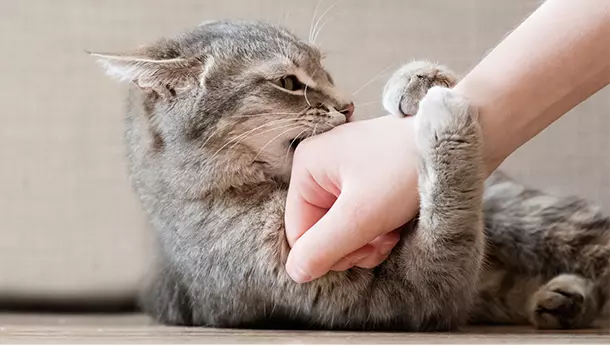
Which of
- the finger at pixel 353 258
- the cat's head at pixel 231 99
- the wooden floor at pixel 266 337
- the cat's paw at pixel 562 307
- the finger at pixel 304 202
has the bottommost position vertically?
the wooden floor at pixel 266 337

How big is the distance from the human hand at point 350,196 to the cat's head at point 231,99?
0.09 meters

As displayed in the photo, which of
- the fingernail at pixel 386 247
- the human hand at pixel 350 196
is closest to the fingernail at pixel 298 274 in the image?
the human hand at pixel 350 196

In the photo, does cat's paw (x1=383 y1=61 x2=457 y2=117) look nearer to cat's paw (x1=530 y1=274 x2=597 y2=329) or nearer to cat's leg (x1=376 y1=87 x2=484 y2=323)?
cat's leg (x1=376 y1=87 x2=484 y2=323)

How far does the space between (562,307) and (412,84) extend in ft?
1.73

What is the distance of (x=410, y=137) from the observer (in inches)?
44.2

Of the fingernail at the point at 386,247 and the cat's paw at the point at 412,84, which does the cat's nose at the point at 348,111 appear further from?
the fingernail at the point at 386,247

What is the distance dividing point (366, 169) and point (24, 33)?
4.39ft

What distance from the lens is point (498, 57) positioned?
42.0 inches

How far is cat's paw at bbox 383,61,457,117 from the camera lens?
1.19 m

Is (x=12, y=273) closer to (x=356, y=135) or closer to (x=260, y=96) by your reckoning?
(x=260, y=96)

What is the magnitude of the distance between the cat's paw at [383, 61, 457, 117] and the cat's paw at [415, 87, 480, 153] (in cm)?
8

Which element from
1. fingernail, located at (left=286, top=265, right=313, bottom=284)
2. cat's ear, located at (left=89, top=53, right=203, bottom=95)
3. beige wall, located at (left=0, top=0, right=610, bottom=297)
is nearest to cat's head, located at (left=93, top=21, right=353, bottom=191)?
cat's ear, located at (left=89, top=53, right=203, bottom=95)

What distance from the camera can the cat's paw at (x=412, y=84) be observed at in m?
1.19

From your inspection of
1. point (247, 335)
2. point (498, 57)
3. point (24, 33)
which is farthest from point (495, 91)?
point (24, 33)
